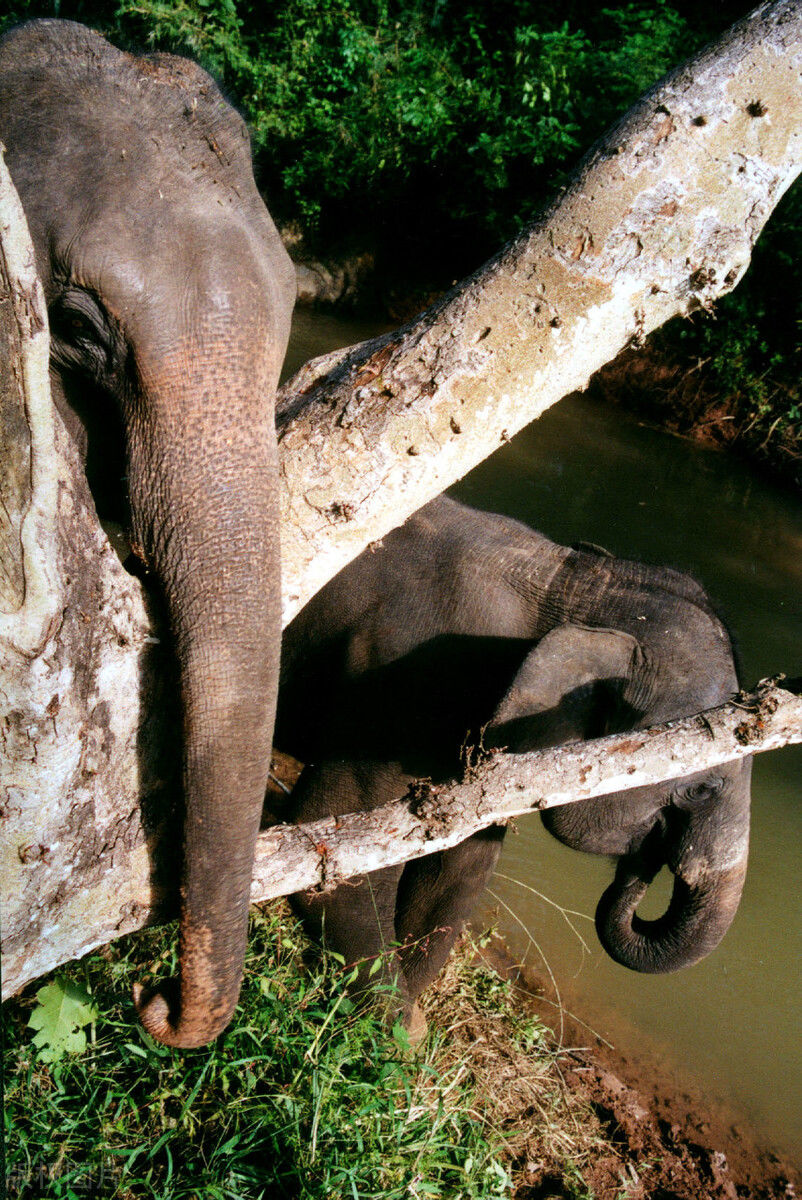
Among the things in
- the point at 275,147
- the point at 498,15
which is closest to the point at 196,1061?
the point at 275,147

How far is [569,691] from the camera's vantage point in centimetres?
261

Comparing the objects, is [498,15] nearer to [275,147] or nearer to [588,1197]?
[275,147]

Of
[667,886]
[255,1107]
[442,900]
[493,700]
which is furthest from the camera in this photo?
[667,886]

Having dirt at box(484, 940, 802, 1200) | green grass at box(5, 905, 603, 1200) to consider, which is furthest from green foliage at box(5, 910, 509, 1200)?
dirt at box(484, 940, 802, 1200)

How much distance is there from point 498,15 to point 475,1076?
52.9ft

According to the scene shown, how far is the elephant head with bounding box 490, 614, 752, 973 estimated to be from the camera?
2.65 meters

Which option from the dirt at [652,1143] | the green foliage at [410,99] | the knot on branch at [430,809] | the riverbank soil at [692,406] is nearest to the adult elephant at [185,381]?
the knot on branch at [430,809]

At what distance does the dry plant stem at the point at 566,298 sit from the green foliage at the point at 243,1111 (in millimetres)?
1341

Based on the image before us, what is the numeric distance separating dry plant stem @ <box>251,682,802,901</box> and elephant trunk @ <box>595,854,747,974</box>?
104 centimetres

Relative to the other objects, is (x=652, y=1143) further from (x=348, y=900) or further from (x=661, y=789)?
(x=661, y=789)

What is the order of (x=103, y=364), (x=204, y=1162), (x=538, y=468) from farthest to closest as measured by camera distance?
(x=538, y=468) < (x=204, y=1162) < (x=103, y=364)

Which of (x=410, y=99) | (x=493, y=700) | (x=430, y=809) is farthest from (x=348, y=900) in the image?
(x=410, y=99)

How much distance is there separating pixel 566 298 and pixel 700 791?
1723mm

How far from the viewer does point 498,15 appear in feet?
48.5
